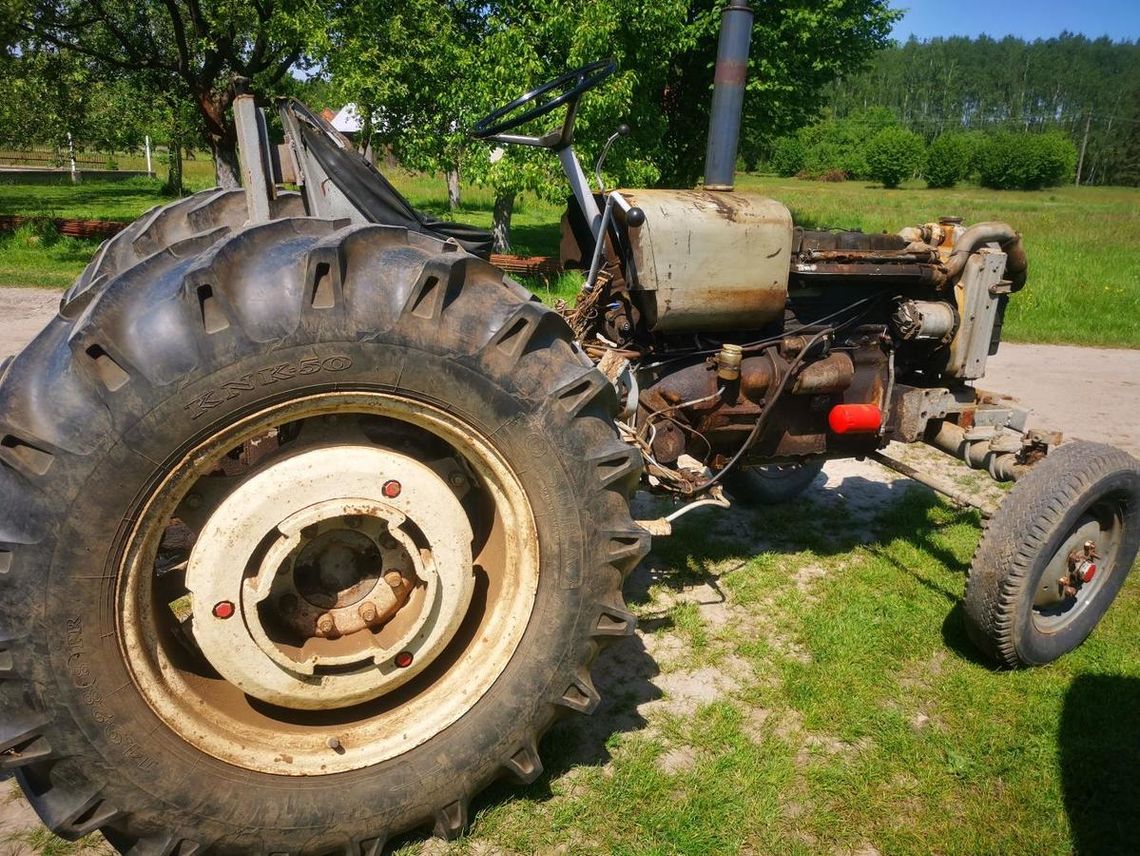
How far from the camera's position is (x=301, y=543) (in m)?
1.89

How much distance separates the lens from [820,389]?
10.6 feet

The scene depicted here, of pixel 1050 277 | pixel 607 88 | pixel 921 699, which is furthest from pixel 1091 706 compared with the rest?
pixel 1050 277

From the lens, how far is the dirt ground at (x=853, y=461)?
277 cm

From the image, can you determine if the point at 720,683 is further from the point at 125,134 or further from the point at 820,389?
the point at 125,134

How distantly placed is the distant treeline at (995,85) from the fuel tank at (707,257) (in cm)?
8997

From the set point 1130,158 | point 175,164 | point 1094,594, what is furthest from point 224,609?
point 1130,158

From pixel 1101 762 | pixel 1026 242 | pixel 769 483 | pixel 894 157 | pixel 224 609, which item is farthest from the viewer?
pixel 894 157

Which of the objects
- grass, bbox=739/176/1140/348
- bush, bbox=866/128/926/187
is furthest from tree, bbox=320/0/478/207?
bush, bbox=866/128/926/187

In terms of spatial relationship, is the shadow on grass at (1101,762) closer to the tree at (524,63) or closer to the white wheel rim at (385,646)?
the white wheel rim at (385,646)

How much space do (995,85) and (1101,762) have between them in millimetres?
114030

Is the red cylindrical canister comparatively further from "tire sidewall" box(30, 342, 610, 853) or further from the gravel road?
the gravel road

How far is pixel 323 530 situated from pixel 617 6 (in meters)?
9.78

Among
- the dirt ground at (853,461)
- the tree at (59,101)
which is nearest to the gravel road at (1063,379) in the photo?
the dirt ground at (853,461)

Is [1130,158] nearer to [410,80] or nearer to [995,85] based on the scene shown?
[995,85]
